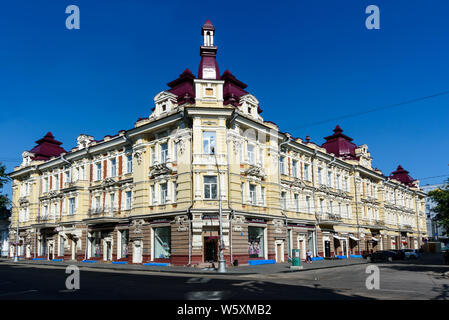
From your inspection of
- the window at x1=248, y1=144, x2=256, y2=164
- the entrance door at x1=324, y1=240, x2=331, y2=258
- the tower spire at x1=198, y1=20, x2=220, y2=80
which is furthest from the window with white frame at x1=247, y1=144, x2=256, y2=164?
the entrance door at x1=324, y1=240, x2=331, y2=258

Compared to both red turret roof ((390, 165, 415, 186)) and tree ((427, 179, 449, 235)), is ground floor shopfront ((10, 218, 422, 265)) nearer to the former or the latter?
tree ((427, 179, 449, 235))

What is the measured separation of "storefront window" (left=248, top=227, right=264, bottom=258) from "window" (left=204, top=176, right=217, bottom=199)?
4970mm

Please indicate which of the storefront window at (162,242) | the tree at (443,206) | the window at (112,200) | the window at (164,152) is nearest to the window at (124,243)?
the window at (112,200)

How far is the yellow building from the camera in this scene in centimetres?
2962

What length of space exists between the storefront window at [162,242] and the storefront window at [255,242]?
6.84m

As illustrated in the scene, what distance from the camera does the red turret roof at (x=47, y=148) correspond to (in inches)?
2005

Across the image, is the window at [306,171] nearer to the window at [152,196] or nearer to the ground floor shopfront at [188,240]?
the ground floor shopfront at [188,240]

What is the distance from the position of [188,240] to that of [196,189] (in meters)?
3.96

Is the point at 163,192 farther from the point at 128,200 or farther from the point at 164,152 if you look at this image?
the point at 128,200

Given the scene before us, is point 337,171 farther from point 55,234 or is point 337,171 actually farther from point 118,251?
point 55,234

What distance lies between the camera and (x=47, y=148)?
2040 inches

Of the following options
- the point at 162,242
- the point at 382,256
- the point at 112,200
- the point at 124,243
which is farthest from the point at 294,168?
the point at 112,200

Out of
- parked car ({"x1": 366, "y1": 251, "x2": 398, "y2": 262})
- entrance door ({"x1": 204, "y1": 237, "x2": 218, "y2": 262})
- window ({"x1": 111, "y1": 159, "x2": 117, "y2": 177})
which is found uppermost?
window ({"x1": 111, "y1": 159, "x2": 117, "y2": 177})
